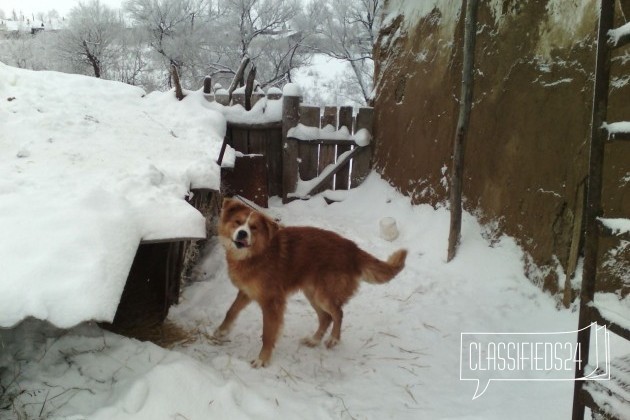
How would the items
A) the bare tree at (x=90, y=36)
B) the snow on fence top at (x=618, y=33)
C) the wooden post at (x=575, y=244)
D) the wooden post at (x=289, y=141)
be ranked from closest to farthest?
1. the snow on fence top at (x=618, y=33)
2. the wooden post at (x=575, y=244)
3. the wooden post at (x=289, y=141)
4. the bare tree at (x=90, y=36)

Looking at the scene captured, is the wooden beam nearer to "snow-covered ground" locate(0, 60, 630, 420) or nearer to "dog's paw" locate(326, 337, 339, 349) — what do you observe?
"snow-covered ground" locate(0, 60, 630, 420)

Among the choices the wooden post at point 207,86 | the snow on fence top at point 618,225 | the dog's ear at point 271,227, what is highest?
the wooden post at point 207,86

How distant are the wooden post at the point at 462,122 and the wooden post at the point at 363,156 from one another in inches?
111

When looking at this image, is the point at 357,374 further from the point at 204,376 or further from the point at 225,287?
the point at 225,287

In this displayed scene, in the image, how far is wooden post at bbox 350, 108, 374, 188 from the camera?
751 cm

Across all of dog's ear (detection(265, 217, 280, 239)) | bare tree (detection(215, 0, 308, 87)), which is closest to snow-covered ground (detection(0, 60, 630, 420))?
dog's ear (detection(265, 217, 280, 239))

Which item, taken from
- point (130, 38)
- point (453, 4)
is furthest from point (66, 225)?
point (130, 38)

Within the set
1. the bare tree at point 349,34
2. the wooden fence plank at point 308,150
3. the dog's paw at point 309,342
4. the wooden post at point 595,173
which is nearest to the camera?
the wooden post at point 595,173

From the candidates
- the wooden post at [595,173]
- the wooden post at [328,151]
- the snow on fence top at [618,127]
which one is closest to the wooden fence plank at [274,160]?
the wooden post at [328,151]

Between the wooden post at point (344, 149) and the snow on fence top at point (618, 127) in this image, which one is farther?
the wooden post at point (344, 149)

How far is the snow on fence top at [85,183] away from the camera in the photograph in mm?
2207

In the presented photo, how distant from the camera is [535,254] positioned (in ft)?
13.5

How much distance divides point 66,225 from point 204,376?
121 cm

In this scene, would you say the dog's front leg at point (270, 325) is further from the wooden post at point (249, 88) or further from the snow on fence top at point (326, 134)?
the wooden post at point (249, 88)
